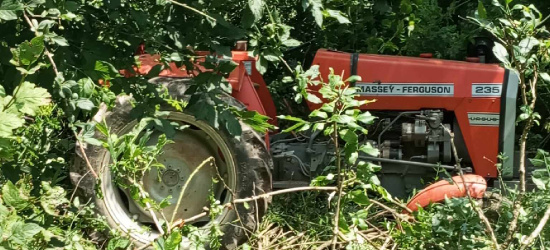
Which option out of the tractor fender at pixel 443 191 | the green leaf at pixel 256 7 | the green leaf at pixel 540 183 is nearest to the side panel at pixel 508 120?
the tractor fender at pixel 443 191

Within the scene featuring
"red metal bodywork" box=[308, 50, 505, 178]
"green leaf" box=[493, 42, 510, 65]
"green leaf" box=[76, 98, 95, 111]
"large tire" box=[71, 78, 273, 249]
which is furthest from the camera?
"red metal bodywork" box=[308, 50, 505, 178]

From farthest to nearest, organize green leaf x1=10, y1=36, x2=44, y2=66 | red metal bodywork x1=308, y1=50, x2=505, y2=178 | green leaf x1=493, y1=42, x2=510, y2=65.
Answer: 1. red metal bodywork x1=308, y1=50, x2=505, y2=178
2. green leaf x1=493, y1=42, x2=510, y2=65
3. green leaf x1=10, y1=36, x2=44, y2=66

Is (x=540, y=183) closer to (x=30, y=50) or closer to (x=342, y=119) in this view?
(x=342, y=119)

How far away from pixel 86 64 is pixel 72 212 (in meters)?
1.16

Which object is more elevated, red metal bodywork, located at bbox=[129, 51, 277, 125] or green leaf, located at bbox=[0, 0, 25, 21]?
green leaf, located at bbox=[0, 0, 25, 21]

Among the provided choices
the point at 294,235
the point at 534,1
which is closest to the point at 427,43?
the point at 534,1

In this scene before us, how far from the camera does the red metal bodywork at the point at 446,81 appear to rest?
185 inches

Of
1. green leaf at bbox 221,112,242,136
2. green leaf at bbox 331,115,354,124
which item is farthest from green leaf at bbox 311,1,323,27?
green leaf at bbox 221,112,242,136

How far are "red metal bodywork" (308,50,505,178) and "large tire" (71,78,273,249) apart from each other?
2.44 feet

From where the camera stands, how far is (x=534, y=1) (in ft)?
18.3

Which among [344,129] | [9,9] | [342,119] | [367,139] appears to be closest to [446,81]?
[367,139]

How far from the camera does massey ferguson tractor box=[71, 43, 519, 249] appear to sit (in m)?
4.47

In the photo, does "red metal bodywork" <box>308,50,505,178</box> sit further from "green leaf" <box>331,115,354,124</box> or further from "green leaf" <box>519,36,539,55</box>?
"green leaf" <box>331,115,354,124</box>

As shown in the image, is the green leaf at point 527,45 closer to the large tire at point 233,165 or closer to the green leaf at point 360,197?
the green leaf at point 360,197
